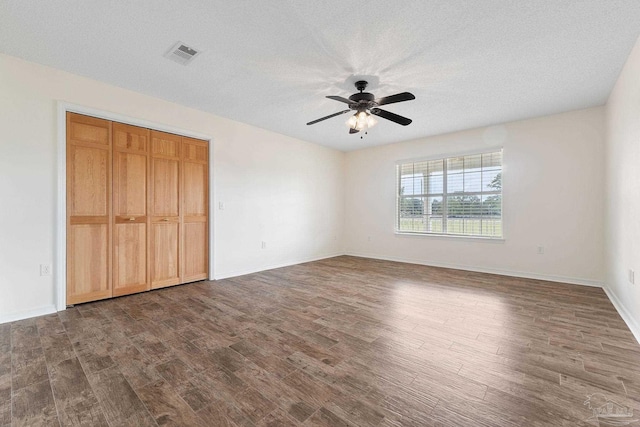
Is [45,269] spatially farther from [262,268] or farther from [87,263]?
[262,268]

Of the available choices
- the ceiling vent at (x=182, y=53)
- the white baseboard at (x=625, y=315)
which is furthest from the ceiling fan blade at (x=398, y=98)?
the white baseboard at (x=625, y=315)

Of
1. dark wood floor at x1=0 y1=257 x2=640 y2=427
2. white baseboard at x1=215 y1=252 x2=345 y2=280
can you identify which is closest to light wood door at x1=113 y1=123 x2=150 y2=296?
dark wood floor at x1=0 y1=257 x2=640 y2=427

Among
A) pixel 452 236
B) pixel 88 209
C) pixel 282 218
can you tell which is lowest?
pixel 452 236

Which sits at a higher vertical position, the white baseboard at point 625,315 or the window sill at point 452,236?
the window sill at point 452,236

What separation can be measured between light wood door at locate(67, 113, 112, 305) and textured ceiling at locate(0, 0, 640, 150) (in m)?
0.68

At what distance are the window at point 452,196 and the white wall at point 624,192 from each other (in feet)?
4.59

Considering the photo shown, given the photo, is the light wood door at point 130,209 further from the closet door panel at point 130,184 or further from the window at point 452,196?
the window at point 452,196

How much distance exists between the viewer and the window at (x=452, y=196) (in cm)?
480

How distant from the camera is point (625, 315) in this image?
2.68m

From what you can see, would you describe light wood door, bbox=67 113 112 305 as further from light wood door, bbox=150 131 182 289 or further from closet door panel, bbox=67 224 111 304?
light wood door, bbox=150 131 182 289

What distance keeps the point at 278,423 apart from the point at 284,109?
374cm

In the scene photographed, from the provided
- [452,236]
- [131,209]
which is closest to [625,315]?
[452,236]

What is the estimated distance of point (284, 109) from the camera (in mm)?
4004

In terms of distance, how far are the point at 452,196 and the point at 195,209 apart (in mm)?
4685
